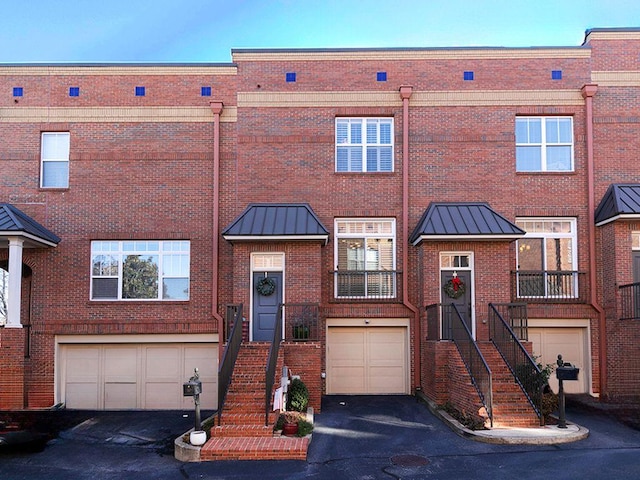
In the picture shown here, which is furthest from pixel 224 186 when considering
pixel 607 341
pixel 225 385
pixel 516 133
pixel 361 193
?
pixel 607 341

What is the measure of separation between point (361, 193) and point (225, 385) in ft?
23.1

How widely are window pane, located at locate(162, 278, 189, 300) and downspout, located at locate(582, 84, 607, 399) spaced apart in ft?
35.8

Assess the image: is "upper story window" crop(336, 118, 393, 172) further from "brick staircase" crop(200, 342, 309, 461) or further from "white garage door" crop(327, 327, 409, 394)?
"brick staircase" crop(200, 342, 309, 461)

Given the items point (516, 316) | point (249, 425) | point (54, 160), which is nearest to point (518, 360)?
point (516, 316)

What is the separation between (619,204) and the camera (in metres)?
15.9

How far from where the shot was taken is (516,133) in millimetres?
17422

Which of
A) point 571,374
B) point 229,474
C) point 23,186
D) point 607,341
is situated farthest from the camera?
point 23,186

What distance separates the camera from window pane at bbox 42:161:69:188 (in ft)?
57.6

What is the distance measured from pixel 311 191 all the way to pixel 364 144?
2011mm

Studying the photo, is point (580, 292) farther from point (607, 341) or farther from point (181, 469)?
point (181, 469)

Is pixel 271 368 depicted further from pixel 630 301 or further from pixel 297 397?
pixel 630 301

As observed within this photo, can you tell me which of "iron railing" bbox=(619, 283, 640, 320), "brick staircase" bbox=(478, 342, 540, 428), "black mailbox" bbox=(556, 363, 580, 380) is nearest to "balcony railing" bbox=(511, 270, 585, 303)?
"iron railing" bbox=(619, 283, 640, 320)

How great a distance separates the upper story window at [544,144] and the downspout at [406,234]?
3.15m

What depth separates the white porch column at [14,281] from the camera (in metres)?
15.6
